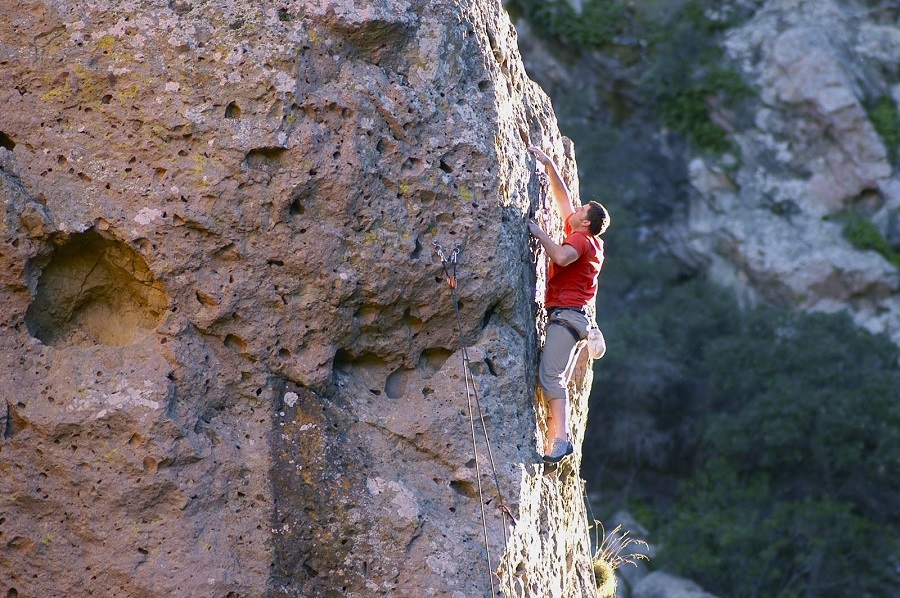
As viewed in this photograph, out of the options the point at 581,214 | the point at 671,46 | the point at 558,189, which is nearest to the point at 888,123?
the point at 671,46

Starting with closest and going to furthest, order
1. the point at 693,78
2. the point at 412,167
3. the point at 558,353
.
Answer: the point at 412,167, the point at 558,353, the point at 693,78

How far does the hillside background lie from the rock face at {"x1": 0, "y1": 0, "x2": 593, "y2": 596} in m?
9.89

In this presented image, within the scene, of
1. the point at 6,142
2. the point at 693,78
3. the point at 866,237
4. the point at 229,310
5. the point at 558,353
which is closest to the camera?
the point at 229,310

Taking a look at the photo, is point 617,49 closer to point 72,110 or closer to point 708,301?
point 708,301

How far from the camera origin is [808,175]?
55.3ft

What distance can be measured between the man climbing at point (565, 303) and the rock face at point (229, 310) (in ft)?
1.67

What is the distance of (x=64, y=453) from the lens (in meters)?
4.71

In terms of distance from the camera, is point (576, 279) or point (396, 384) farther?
point (576, 279)

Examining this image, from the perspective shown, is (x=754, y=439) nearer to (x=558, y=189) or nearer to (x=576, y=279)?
(x=558, y=189)

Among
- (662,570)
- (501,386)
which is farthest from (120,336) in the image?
(662,570)

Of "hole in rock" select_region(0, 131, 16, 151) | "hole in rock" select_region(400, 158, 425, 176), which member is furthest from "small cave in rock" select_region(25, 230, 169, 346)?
"hole in rock" select_region(400, 158, 425, 176)

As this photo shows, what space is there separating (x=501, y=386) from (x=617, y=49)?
15.0m

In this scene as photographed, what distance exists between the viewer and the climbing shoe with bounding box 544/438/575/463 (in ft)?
17.6

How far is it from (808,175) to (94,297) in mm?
13902
